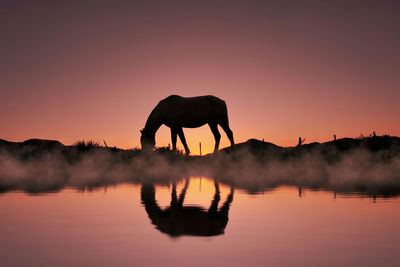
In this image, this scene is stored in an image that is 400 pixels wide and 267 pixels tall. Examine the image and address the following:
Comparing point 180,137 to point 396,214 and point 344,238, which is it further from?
point 344,238

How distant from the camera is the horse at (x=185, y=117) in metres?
20.2

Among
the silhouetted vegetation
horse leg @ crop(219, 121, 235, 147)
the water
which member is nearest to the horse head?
the silhouetted vegetation

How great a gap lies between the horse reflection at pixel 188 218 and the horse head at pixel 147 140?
43.4ft

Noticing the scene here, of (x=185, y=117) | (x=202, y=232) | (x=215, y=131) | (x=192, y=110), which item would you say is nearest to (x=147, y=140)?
(x=185, y=117)

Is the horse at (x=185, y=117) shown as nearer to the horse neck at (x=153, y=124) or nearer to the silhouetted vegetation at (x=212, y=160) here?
Answer: the horse neck at (x=153, y=124)

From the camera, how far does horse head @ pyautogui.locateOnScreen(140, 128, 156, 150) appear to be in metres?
20.1

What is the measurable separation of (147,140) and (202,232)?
16435 mm

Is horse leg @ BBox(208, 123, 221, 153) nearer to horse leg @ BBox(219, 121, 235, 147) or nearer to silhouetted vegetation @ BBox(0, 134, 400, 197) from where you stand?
horse leg @ BBox(219, 121, 235, 147)

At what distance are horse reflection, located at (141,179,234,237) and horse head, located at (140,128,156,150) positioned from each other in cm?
Answer: 1322

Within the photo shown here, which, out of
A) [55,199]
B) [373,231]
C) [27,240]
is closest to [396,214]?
[373,231]

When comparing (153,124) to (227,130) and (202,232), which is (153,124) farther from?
(202,232)

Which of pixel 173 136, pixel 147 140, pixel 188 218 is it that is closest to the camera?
pixel 188 218

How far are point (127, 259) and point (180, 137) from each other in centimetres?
1710

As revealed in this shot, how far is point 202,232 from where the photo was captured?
4.11 metres
